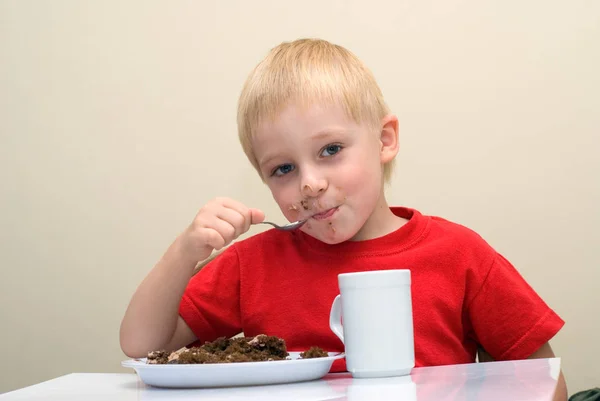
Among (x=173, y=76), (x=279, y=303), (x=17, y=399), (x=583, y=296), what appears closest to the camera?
(x=17, y=399)

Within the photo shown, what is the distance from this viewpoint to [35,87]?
1.52m

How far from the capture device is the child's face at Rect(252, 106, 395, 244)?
3.30ft

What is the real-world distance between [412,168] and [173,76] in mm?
523

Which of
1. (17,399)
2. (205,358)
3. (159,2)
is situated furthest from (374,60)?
(17,399)

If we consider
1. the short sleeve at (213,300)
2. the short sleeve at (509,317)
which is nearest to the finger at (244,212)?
the short sleeve at (213,300)

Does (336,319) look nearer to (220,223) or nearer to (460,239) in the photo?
(220,223)

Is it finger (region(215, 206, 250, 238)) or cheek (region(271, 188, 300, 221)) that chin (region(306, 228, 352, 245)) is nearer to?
cheek (region(271, 188, 300, 221))

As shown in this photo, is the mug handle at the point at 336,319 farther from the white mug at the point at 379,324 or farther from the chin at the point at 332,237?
the chin at the point at 332,237

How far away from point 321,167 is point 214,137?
1.59ft

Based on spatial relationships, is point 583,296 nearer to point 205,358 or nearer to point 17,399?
point 205,358

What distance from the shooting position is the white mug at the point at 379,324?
2.50ft

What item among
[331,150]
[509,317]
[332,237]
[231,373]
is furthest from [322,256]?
[231,373]

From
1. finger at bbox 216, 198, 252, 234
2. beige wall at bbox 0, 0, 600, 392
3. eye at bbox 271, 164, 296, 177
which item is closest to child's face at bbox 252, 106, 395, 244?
eye at bbox 271, 164, 296, 177

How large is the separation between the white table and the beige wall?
554mm
